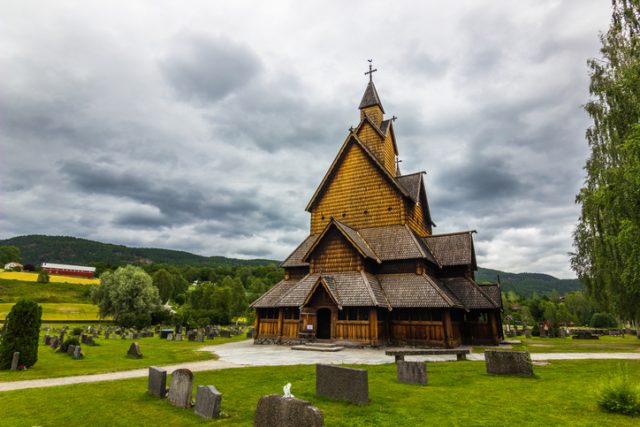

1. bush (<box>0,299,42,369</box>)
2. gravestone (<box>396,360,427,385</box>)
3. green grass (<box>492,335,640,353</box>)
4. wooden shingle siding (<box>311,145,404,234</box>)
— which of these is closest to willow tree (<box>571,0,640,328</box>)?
green grass (<box>492,335,640,353</box>)

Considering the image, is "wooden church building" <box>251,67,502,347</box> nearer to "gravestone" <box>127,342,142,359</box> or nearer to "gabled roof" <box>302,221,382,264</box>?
"gabled roof" <box>302,221,382,264</box>

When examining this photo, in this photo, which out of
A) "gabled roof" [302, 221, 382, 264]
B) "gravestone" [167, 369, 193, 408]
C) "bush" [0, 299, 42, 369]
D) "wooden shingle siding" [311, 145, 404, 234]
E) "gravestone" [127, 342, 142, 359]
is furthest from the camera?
"wooden shingle siding" [311, 145, 404, 234]

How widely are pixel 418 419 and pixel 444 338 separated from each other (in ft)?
51.8

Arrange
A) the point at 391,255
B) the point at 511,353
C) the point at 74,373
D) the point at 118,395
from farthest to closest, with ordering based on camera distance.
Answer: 1. the point at 391,255
2. the point at 74,373
3. the point at 511,353
4. the point at 118,395

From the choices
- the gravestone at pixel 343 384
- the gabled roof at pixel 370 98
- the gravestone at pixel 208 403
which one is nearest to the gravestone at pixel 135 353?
the gravestone at pixel 208 403

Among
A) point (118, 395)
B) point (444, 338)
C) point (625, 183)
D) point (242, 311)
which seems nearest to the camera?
point (118, 395)

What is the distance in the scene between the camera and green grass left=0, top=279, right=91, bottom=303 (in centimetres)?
8131

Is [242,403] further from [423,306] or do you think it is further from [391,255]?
[391,255]

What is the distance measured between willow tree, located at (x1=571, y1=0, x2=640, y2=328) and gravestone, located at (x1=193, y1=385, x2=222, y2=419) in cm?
1497

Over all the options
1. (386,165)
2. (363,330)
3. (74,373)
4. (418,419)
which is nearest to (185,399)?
(418,419)

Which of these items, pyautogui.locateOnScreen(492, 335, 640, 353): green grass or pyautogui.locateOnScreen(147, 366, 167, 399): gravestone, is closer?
pyautogui.locateOnScreen(147, 366, 167, 399): gravestone

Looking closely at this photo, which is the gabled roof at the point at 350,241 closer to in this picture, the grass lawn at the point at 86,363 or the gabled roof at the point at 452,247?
the gabled roof at the point at 452,247

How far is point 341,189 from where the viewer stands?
3031 cm

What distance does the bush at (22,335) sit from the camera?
45.5ft
